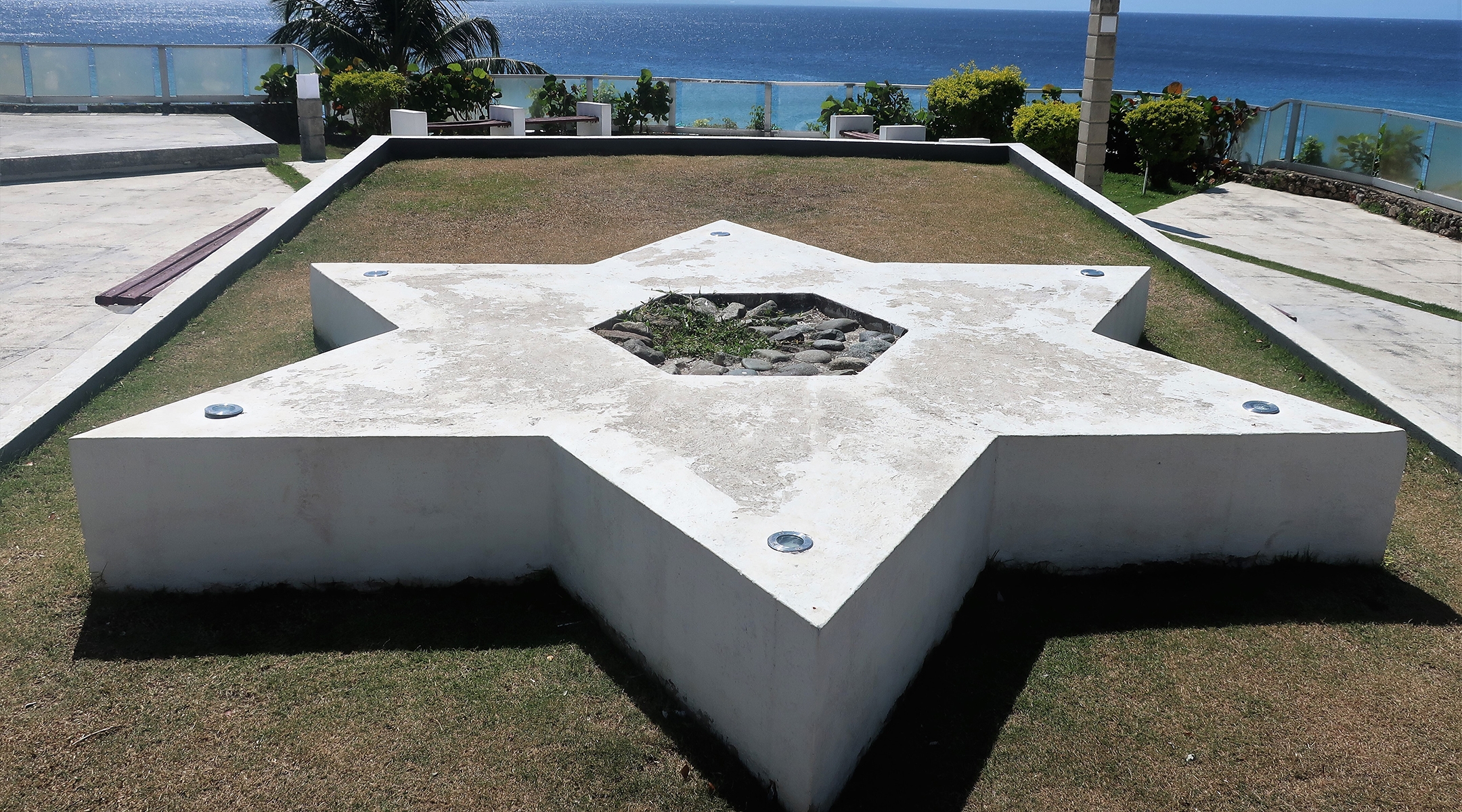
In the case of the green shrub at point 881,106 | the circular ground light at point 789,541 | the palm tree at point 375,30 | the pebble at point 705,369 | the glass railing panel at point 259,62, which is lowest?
the circular ground light at point 789,541

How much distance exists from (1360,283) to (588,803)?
44.9 feet

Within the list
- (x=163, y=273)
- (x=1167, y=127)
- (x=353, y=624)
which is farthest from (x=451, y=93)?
(x=353, y=624)

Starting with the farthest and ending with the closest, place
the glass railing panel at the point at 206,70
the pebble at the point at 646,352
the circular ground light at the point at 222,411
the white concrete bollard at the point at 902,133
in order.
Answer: the glass railing panel at the point at 206,70 < the white concrete bollard at the point at 902,133 < the pebble at the point at 646,352 < the circular ground light at the point at 222,411

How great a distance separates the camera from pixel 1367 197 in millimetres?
19922

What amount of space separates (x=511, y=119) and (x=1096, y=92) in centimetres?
1036

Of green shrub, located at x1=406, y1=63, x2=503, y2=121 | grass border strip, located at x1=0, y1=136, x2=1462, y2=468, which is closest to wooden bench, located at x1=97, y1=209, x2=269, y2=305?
grass border strip, located at x1=0, y1=136, x2=1462, y2=468

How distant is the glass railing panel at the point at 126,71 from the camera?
2172cm

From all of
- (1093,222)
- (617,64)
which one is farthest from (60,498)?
(617,64)

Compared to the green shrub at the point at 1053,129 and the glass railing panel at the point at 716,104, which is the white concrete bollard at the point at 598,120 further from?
the green shrub at the point at 1053,129

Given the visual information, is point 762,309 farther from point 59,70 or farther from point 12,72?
point 12,72

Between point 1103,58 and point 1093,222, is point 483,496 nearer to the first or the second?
point 1093,222

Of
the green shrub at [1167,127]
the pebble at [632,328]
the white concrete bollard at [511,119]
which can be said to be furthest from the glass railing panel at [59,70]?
the green shrub at [1167,127]

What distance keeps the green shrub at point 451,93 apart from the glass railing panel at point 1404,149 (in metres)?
16.8

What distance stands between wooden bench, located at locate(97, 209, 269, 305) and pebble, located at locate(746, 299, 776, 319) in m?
5.34
